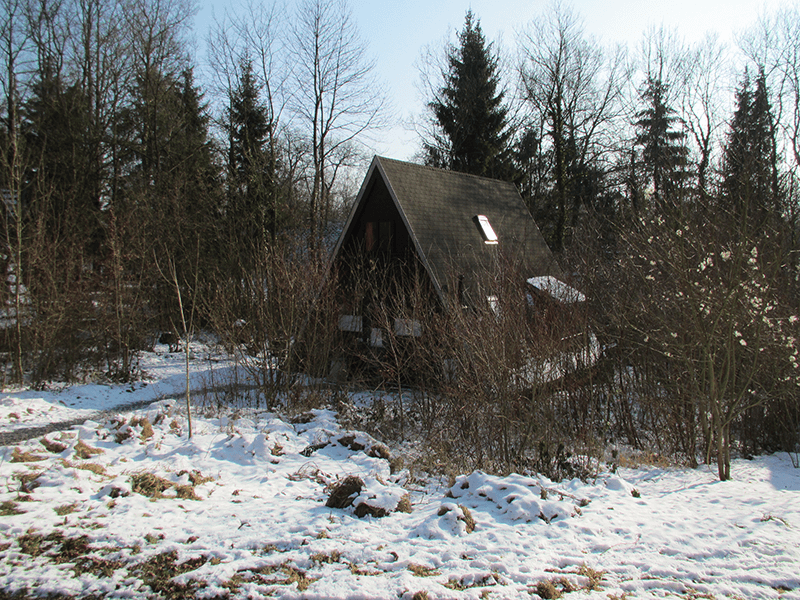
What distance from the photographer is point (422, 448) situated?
867 centimetres

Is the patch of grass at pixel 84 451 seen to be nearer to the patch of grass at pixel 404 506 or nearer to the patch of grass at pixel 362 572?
the patch of grass at pixel 404 506

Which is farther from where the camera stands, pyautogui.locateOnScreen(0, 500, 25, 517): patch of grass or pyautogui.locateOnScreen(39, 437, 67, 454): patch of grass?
pyautogui.locateOnScreen(39, 437, 67, 454): patch of grass

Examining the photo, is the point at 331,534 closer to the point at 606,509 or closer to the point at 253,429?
the point at 606,509

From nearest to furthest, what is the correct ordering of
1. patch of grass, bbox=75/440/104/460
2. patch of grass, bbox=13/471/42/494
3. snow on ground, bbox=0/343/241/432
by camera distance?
patch of grass, bbox=13/471/42/494
patch of grass, bbox=75/440/104/460
snow on ground, bbox=0/343/241/432

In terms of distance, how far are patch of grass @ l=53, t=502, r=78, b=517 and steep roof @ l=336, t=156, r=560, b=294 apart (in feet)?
27.4

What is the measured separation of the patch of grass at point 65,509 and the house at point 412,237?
7.37m

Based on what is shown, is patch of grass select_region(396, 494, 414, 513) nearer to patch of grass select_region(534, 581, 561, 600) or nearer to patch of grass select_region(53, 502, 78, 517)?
patch of grass select_region(534, 581, 561, 600)

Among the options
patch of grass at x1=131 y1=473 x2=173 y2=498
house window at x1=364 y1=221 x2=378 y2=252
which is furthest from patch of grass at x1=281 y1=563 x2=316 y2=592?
house window at x1=364 y1=221 x2=378 y2=252

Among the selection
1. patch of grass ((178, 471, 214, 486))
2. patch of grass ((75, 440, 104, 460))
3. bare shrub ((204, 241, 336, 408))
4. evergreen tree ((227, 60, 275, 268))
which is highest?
evergreen tree ((227, 60, 275, 268))

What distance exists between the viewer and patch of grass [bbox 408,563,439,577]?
12.3ft

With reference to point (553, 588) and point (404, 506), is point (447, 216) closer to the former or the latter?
point (404, 506)

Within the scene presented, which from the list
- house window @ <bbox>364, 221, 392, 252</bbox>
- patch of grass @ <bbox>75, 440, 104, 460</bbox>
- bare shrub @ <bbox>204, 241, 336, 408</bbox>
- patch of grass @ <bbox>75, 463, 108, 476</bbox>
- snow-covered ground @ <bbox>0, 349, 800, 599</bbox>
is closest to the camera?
snow-covered ground @ <bbox>0, 349, 800, 599</bbox>

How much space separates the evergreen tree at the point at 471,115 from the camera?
2667 centimetres

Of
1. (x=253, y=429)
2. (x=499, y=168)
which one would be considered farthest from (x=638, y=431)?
(x=499, y=168)
